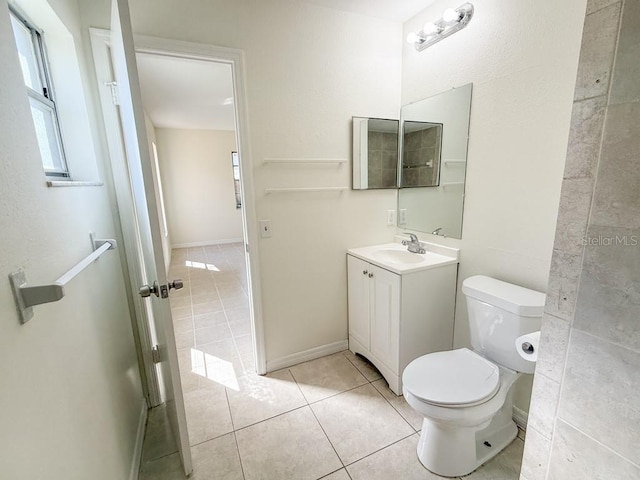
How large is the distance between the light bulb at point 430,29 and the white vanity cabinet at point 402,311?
4.71 ft

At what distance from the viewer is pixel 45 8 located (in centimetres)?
110

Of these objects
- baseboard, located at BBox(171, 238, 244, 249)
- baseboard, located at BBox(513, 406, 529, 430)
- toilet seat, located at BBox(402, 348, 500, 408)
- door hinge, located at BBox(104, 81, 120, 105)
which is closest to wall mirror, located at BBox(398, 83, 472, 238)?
toilet seat, located at BBox(402, 348, 500, 408)

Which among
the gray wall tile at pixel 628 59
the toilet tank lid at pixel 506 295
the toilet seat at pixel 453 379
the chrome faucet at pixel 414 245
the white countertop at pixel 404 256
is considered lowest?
the toilet seat at pixel 453 379

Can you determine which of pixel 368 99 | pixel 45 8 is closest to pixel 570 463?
pixel 368 99

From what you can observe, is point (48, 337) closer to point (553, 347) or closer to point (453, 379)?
point (553, 347)

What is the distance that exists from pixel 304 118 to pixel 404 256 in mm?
Answer: 1201

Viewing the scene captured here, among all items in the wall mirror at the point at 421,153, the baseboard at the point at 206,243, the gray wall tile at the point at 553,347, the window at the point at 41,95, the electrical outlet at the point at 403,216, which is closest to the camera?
the gray wall tile at the point at 553,347

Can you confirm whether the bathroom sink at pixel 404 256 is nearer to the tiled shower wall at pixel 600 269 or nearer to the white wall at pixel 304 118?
the white wall at pixel 304 118

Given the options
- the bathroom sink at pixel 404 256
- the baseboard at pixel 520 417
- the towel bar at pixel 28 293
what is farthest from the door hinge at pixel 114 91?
the baseboard at pixel 520 417

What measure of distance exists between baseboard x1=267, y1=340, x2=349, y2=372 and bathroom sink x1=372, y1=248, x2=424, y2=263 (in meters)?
0.79

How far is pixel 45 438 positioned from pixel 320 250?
1.65 meters

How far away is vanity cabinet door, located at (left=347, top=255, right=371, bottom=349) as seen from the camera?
2.08m

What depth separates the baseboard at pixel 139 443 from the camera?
4.46ft

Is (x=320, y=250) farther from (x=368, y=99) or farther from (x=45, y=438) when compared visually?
(x=45, y=438)
